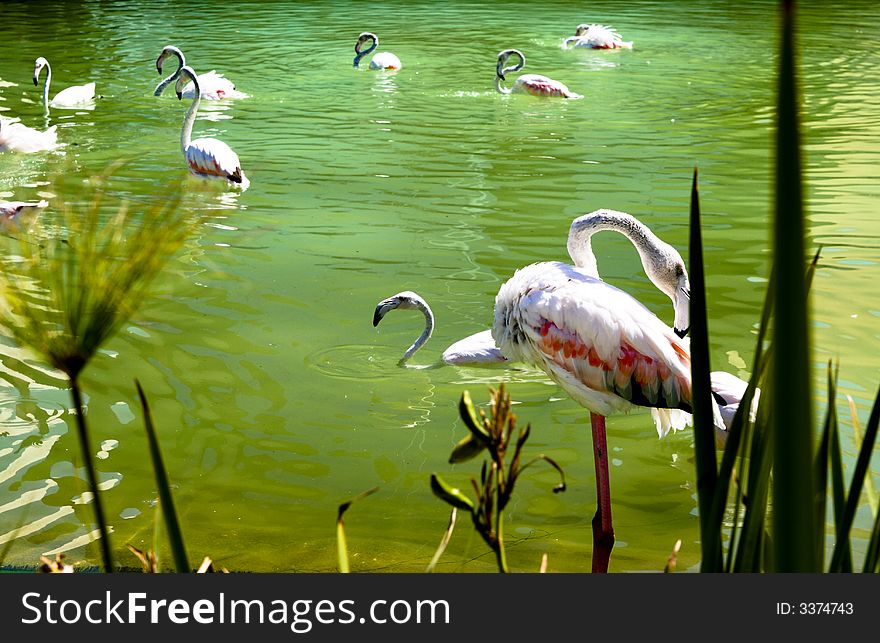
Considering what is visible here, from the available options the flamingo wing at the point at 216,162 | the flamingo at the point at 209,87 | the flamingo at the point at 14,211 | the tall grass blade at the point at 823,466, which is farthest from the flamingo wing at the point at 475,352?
the flamingo at the point at 209,87

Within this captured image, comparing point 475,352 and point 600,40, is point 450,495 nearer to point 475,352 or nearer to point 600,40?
point 475,352

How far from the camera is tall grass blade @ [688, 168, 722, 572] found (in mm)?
1016

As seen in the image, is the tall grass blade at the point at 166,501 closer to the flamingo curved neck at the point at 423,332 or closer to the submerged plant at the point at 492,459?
the submerged plant at the point at 492,459

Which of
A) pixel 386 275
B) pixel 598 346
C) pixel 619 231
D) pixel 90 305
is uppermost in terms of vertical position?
pixel 90 305

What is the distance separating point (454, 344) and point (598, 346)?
4.67ft

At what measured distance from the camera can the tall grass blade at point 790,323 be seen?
0.64 metres

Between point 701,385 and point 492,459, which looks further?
point 701,385

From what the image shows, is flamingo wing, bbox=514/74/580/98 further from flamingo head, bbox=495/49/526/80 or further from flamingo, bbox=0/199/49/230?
flamingo, bbox=0/199/49/230

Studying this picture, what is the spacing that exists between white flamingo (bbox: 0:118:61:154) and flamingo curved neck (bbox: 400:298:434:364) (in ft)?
15.5

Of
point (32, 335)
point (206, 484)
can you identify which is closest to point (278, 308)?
point (206, 484)

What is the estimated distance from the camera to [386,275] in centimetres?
595

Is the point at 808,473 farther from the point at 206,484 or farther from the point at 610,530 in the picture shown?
the point at 206,484

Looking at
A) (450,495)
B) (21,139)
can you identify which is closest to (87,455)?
(450,495)
